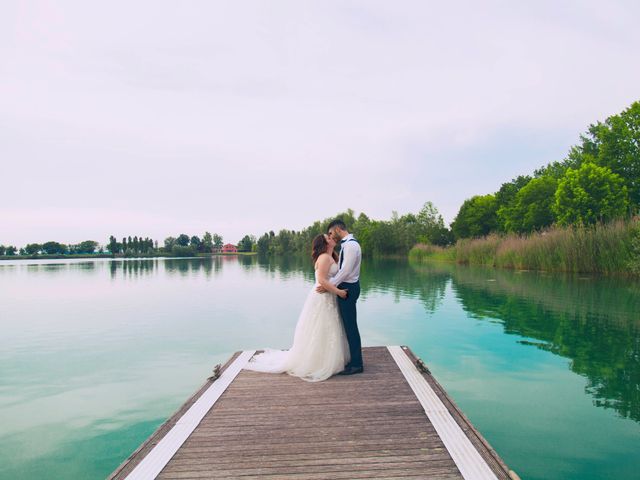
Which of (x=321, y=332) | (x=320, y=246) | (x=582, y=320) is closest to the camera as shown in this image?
(x=321, y=332)

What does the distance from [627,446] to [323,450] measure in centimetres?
383

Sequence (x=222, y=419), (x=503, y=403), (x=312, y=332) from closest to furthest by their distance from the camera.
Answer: (x=222, y=419)
(x=312, y=332)
(x=503, y=403)

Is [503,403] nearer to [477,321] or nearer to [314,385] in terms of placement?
[314,385]

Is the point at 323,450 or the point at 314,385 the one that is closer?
the point at 323,450

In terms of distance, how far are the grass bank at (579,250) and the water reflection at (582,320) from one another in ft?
5.85

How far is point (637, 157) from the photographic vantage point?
37.5 meters

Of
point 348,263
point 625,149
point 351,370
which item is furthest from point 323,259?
point 625,149

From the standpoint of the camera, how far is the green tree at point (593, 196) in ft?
114

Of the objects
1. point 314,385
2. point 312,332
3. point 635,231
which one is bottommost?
point 314,385

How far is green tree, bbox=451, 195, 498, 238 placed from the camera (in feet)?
207

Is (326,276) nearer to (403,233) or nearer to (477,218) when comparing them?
(477,218)

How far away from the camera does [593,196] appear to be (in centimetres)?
3556

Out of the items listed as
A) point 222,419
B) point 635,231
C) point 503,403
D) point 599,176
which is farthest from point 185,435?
point 599,176

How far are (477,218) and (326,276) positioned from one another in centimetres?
6184
